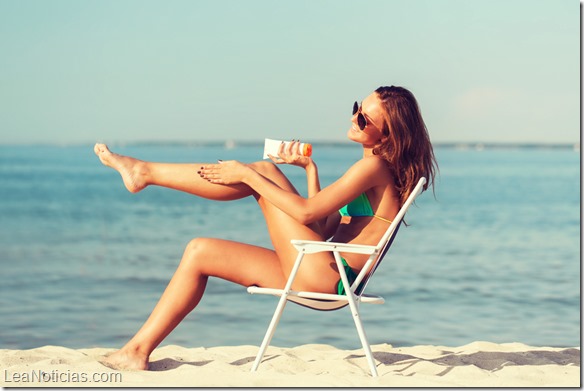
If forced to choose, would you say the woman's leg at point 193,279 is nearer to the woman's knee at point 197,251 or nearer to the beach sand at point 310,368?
the woman's knee at point 197,251

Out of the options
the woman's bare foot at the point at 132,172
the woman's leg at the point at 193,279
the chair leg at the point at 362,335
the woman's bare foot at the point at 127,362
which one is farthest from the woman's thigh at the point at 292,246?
the woman's bare foot at the point at 127,362

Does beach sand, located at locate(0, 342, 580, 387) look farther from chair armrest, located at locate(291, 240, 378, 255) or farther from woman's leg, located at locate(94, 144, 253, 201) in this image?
woman's leg, located at locate(94, 144, 253, 201)

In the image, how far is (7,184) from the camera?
120 feet

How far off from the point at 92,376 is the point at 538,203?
868 inches

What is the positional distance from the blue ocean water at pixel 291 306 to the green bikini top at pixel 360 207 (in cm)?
244

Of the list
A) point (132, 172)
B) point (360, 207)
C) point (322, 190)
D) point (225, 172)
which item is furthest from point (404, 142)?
point (132, 172)

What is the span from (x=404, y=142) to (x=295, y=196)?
1.88 ft

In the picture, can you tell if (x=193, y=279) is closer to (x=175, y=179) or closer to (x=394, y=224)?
(x=175, y=179)

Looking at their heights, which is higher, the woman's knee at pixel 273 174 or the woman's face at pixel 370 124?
the woman's face at pixel 370 124

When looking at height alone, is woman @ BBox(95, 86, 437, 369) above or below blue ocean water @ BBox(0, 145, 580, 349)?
above

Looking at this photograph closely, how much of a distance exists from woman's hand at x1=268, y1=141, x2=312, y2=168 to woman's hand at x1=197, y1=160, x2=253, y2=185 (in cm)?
18

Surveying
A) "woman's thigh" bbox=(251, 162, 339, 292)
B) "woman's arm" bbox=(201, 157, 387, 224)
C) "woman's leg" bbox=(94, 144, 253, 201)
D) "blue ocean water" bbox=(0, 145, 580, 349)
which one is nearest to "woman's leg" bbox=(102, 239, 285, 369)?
"woman's thigh" bbox=(251, 162, 339, 292)

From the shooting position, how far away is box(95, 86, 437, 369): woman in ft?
13.7

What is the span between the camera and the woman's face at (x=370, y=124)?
429cm
